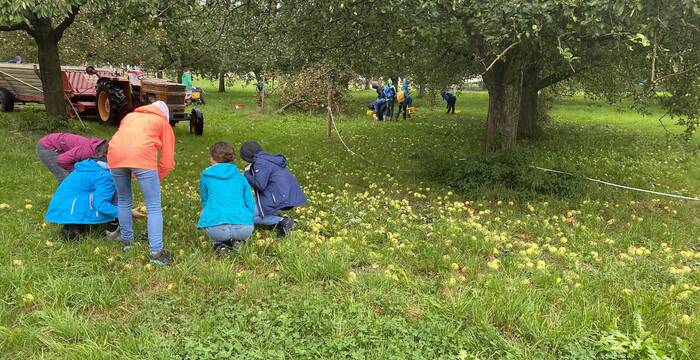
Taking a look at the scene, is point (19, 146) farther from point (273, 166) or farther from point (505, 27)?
point (505, 27)

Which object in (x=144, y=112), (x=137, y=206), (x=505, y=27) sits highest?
(x=505, y=27)

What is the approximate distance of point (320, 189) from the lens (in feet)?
27.9

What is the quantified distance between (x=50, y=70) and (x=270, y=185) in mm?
9314

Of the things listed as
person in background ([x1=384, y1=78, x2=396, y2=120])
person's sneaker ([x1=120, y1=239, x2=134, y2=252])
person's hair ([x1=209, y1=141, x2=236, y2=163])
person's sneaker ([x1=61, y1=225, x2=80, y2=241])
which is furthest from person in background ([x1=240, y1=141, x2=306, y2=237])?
person in background ([x1=384, y1=78, x2=396, y2=120])

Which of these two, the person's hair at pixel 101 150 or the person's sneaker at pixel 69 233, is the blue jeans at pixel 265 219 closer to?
the person's hair at pixel 101 150

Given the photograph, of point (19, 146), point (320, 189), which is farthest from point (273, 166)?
point (19, 146)

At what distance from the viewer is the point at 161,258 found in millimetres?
4684

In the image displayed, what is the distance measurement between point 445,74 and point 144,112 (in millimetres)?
12608

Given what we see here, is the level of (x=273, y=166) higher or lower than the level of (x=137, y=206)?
higher

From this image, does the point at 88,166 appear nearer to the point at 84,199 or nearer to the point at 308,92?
the point at 84,199

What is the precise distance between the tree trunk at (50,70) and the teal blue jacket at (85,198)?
27.6 ft

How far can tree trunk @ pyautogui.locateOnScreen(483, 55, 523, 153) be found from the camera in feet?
31.3

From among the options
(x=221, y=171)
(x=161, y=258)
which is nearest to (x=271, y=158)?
(x=221, y=171)

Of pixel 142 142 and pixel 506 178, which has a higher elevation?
pixel 142 142
